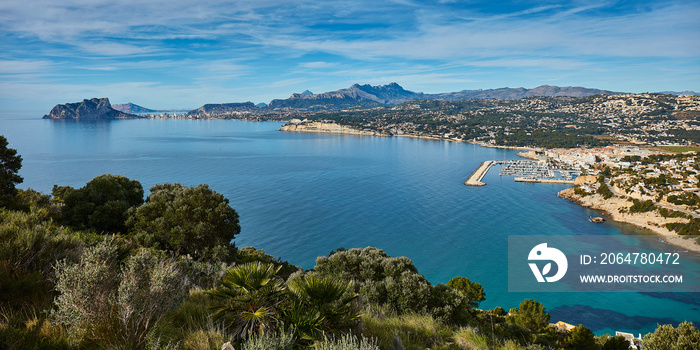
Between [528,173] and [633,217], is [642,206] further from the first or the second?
[528,173]

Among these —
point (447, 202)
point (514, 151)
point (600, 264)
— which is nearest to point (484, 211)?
point (447, 202)

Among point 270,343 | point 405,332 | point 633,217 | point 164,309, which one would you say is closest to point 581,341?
point 405,332

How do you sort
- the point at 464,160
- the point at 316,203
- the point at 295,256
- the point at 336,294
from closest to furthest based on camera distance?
the point at 336,294 < the point at 295,256 < the point at 316,203 < the point at 464,160

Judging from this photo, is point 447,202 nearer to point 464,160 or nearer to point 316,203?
point 316,203

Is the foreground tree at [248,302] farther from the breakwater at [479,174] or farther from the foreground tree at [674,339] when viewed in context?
the breakwater at [479,174]

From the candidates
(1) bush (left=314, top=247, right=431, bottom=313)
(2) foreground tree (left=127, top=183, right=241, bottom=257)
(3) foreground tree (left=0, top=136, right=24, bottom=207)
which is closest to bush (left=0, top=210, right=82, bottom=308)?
(1) bush (left=314, top=247, right=431, bottom=313)
